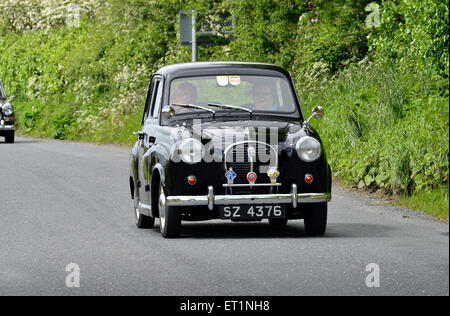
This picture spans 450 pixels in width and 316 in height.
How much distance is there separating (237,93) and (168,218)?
6.12 feet

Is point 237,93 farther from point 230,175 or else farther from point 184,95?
point 230,175

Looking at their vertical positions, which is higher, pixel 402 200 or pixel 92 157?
pixel 402 200

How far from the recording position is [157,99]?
12750mm

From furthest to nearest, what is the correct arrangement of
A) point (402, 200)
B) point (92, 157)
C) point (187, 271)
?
point (92, 157)
point (402, 200)
point (187, 271)

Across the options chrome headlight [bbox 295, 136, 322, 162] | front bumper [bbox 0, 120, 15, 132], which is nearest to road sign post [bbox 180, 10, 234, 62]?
front bumper [bbox 0, 120, 15, 132]

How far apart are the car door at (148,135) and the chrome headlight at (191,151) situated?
0.99m

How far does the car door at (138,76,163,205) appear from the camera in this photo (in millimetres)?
12094

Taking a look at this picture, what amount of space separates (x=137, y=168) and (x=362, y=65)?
36.5 feet

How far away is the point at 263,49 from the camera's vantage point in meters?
26.9

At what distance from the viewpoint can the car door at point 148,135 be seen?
1209 cm

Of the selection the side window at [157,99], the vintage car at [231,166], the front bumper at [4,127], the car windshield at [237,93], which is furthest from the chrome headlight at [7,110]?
the vintage car at [231,166]

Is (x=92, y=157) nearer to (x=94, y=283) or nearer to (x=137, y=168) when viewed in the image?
(x=137, y=168)

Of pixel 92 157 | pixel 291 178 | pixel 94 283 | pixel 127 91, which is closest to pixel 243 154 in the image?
pixel 291 178

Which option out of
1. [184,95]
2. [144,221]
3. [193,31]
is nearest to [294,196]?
[184,95]
